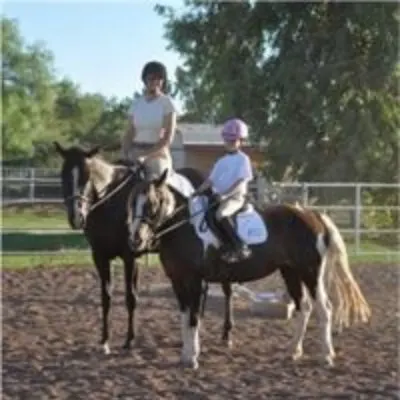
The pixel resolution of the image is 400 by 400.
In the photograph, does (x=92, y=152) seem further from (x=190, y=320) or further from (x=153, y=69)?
(x=190, y=320)

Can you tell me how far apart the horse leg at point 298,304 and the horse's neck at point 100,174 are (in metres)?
1.67

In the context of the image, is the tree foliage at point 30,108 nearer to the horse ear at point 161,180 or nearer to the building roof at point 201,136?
the building roof at point 201,136

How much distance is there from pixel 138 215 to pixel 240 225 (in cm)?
84

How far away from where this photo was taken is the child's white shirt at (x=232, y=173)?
22.5 ft

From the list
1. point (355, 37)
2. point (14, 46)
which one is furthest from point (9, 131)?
point (355, 37)

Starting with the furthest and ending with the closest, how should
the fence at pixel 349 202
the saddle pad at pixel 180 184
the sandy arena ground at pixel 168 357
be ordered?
the fence at pixel 349 202 → the saddle pad at pixel 180 184 → the sandy arena ground at pixel 168 357

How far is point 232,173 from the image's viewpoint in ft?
22.6

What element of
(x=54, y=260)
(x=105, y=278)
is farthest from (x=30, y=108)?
(x=105, y=278)

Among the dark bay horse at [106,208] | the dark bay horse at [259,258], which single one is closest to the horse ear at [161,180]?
the dark bay horse at [259,258]

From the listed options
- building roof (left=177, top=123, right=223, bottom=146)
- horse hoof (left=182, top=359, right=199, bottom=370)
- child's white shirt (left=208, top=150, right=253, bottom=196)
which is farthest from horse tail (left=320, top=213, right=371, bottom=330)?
building roof (left=177, top=123, right=223, bottom=146)

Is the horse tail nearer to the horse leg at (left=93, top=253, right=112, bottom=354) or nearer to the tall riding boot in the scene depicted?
the tall riding boot

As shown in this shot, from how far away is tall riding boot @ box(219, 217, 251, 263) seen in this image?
6867 millimetres

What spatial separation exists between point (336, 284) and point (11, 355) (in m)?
2.79

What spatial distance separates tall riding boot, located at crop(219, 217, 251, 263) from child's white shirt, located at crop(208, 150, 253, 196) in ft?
0.85
